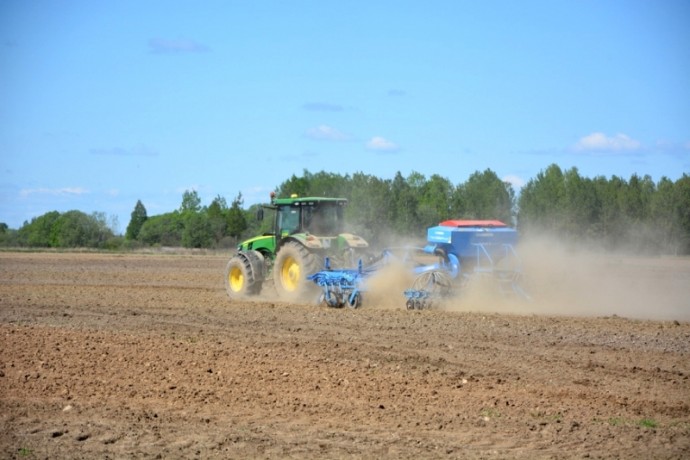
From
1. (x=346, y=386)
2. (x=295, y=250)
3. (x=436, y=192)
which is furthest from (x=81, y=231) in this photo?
(x=346, y=386)

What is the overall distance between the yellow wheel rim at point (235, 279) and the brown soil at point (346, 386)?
5.01 m

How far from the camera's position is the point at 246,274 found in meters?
22.3

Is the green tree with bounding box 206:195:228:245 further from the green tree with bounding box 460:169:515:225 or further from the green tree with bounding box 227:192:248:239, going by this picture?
the green tree with bounding box 460:169:515:225

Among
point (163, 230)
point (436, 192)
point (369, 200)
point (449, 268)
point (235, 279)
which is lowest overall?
point (235, 279)

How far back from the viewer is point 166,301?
2172 centimetres

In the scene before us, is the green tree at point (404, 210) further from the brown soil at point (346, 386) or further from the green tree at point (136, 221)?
the green tree at point (136, 221)

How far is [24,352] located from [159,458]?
18.1 feet

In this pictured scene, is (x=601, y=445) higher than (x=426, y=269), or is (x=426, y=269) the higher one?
(x=426, y=269)

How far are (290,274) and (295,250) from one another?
766 millimetres

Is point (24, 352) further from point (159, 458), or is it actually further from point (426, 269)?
point (426, 269)

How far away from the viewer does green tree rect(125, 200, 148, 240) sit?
326 ft

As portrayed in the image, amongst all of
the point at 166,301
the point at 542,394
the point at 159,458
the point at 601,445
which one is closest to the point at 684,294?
the point at 166,301

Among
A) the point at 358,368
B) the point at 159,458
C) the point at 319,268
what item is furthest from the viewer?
the point at 319,268

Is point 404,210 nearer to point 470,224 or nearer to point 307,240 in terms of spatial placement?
point 307,240
